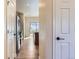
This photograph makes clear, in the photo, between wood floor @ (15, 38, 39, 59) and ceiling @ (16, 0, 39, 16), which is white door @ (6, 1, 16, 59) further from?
ceiling @ (16, 0, 39, 16)

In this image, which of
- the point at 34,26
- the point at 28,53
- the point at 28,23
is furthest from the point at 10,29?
the point at 34,26

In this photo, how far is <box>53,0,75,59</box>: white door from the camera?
13.8 ft

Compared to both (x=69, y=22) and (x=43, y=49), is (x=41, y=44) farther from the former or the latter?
(x=69, y=22)

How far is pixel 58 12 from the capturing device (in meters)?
4.20

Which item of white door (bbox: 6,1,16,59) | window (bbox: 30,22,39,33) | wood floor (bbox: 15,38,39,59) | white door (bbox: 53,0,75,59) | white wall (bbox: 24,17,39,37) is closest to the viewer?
white door (bbox: 53,0,75,59)

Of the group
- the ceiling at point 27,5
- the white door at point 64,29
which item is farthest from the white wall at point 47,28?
the ceiling at point 27,5

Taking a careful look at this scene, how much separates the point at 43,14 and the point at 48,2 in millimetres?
378

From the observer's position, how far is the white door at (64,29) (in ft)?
13.8

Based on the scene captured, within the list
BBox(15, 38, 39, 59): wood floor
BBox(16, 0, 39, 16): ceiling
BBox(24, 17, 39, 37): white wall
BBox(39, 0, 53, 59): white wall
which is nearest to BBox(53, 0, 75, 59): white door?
BBox(39, 0, 53, 59): white wall

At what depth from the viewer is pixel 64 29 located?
13.8ft

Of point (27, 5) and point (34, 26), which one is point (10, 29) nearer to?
point (27, 5)

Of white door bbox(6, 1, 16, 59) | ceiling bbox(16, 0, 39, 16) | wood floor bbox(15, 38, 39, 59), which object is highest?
ceiling bbox(16, 0, 39, 16)
